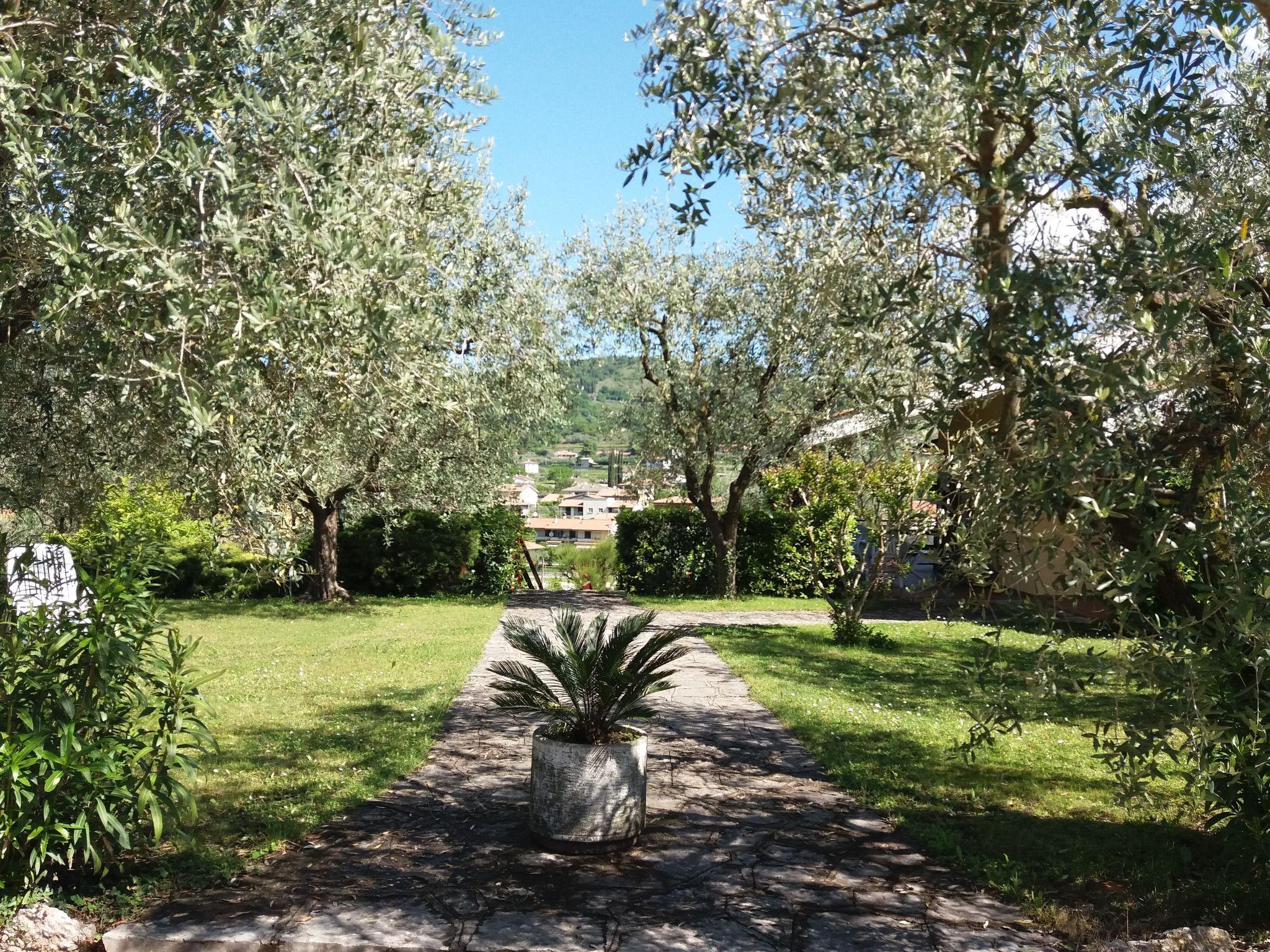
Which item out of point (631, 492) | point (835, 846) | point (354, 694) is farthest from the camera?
point (631, 492)

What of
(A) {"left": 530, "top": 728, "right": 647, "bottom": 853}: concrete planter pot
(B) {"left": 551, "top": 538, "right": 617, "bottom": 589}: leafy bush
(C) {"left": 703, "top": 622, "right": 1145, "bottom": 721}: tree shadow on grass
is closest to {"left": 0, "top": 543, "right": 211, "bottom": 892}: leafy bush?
(A) {"left": 530, "top": 728, "right": 647, "bottom": 853}: concrete planter pot

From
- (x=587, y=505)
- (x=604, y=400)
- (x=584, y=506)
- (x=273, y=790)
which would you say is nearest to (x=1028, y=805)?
(x=273, y=790)

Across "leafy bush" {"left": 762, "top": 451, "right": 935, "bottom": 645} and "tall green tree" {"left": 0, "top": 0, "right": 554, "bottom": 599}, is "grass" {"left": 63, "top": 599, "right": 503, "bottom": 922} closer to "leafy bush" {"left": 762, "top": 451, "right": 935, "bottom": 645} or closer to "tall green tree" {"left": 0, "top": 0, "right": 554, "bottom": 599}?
"tall green tree" {"left": 0, "top": 0, "right": 554, "bottom": 599}

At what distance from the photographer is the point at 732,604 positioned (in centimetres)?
1881

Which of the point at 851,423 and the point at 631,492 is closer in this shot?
the point at 851,423

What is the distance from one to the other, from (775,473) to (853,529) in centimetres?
244

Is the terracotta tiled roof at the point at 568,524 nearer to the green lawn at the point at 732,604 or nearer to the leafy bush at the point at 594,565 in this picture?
the leafy bush at the point at 594,565

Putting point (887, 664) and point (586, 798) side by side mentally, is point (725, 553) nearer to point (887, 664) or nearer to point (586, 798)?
point (887, 664)

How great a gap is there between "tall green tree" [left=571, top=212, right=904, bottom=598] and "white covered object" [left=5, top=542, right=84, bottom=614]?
1290cm

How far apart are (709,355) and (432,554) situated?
7011 mm

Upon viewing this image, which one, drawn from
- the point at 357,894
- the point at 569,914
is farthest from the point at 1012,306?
the point at 357,894

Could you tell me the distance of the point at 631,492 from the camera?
67.8 ft

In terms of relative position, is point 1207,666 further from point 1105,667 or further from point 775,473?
point 775,473

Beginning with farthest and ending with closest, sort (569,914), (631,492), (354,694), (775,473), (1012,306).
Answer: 1. (631,492)
2. (775,473)
3. (354,694)
4. (569,914)
5. (1012,306)
